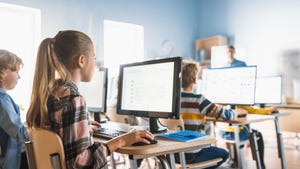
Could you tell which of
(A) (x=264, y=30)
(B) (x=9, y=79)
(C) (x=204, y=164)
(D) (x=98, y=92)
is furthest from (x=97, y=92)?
(A) (x=264, y=30)

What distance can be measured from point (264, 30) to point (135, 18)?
2.41 m

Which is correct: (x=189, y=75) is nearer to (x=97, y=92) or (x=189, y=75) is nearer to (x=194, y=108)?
(x=194, y=108)

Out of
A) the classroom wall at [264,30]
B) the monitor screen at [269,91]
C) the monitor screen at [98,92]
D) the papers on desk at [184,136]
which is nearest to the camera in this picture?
the papers on desk at [184,136]

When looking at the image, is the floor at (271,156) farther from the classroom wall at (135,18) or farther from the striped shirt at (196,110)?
the classroom wall at (135,18)

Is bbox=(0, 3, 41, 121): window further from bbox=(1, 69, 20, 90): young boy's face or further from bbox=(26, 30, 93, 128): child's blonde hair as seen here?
bbox=(26, 30, 93, 128): child's blonde hair

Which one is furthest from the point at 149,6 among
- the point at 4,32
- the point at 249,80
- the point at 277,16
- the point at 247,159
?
the point at 249,80

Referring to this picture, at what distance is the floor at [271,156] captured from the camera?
363cm

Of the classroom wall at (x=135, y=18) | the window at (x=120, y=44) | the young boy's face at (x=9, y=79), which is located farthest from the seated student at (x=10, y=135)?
the window at (x=120, y=44)

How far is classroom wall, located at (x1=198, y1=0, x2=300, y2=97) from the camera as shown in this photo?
18.5 feet

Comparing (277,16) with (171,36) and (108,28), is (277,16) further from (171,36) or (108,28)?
(108,28)

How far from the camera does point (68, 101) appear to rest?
1168mm

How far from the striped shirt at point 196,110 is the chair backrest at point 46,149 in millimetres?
1268

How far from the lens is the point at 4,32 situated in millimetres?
4500

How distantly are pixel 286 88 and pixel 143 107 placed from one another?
182 inches
